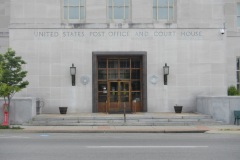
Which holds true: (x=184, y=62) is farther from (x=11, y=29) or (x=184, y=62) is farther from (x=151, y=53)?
(x=11, y=29)

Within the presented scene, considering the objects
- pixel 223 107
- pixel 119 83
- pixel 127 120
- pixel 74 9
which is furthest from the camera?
pixel 119 83

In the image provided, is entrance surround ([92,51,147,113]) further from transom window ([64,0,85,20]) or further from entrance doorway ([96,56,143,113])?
transom window ([64,0,85,20])

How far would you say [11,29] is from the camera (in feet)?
107

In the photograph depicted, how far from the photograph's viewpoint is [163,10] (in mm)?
33781

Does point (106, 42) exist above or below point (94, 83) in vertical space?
above

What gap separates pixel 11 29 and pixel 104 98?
8.53 metres

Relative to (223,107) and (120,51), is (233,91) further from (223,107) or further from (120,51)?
(120,51)

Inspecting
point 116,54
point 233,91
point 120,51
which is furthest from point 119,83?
point 233,91

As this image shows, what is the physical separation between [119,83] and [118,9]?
5.60 metres

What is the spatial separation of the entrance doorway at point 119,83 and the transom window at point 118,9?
3.01 metres
